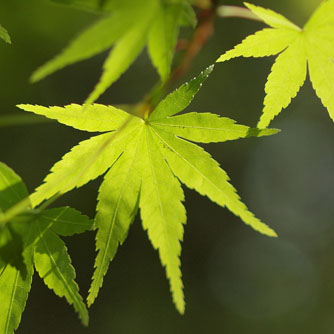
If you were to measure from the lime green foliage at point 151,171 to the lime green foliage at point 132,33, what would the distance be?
203mm

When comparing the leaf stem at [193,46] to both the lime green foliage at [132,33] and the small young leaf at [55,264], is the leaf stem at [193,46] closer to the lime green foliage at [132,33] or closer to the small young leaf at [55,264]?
the lime green foliage at [132,33]

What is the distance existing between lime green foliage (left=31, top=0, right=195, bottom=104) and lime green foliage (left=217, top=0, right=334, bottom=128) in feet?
0.87

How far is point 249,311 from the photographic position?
1175 cm

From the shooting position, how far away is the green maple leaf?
1.01 meters

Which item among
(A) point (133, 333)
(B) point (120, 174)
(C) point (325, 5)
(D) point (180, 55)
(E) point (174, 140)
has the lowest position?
(A) point (133, 333)

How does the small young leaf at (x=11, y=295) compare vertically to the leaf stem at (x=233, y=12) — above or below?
below

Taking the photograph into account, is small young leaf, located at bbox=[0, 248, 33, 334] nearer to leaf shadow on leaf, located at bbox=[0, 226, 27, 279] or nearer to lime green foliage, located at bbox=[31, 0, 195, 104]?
leaf shadow on leaf, located at bbox=[0, 226, 27, 279]

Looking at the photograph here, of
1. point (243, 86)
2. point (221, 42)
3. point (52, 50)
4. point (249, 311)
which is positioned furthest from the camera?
point (249, 311)

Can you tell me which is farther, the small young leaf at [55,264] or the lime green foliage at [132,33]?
the small young leaf at [55,264]

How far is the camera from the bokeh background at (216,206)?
25.7 ft

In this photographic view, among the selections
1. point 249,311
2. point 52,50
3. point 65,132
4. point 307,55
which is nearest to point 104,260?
point 307,55

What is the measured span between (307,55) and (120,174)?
1.62ft

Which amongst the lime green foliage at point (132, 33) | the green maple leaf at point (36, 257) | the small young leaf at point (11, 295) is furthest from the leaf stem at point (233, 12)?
the small young leaf at point (11, 295)

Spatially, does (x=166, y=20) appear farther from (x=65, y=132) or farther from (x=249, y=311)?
(x=249, y=311)
